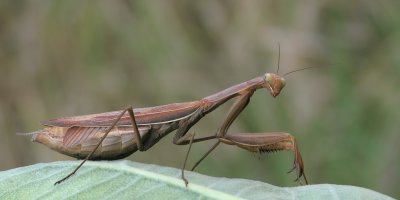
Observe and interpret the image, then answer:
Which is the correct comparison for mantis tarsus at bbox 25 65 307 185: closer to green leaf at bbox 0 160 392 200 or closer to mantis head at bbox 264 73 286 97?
mantis head at bbox 264 73 286 97

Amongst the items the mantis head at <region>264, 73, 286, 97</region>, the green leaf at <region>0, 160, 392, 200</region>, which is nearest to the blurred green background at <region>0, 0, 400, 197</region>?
the mantis head at <region>264, 73, 286, 97</region>

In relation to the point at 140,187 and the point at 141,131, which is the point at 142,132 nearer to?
the point at 141,131

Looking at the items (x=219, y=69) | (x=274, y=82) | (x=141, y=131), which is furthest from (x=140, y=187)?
(x=219, y=69)

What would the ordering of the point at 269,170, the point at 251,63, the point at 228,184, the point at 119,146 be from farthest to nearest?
the point at 251,63 < the point at 269,170 < the point at 119,146 < the point at 228,184

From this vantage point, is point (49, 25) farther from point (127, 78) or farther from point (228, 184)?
point (228, 184)

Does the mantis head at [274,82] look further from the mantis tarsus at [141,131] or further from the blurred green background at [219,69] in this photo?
the blurred green background at [219,69]

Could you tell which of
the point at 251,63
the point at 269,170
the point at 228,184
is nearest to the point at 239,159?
the point at 269,170
